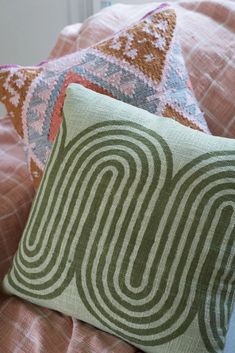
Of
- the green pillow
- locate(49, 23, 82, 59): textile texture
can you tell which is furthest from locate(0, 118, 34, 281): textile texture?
locate(49, 23, 82, 59): textile texture

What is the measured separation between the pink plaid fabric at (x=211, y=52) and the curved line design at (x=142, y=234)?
0.24m

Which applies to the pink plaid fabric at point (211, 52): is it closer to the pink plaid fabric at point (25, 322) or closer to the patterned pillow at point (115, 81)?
the patterned pillow at point (115, 81)

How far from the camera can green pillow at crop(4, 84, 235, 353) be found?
2.12ft

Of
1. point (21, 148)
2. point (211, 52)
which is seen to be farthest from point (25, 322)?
point (211, 52)

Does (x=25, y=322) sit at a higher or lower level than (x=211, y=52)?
lower

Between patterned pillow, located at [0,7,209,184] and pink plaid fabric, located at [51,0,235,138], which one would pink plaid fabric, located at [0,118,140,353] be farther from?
pink plaid fabric, located at [51,0,235,138]

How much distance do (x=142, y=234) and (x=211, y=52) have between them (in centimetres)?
44

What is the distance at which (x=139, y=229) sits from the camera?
2.17ft

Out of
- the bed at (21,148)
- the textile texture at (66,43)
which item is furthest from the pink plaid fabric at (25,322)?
the textile texture at (66,43)

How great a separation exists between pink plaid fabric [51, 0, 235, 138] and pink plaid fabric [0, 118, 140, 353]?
14.0 inches

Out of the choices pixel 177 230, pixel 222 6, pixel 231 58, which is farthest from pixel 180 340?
pixel 222 6

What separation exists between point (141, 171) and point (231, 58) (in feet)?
1.20

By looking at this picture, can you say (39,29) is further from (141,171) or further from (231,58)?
(141,171)

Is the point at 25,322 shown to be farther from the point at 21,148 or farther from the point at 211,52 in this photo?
the point at 211,52
